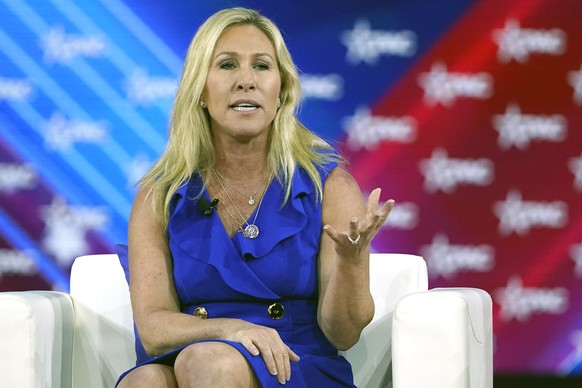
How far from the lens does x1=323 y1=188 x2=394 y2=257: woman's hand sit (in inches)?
88.9

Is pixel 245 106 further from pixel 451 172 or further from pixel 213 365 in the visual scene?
pixel 451 172

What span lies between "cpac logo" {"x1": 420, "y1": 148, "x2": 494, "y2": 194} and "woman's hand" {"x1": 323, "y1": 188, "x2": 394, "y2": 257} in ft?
6.61

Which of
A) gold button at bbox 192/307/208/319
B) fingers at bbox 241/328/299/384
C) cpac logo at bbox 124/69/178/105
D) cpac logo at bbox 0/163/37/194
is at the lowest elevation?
fingers at bbox 241/328/299/384

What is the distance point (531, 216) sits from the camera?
14.2ft

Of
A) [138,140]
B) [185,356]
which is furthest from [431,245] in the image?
[185,356]

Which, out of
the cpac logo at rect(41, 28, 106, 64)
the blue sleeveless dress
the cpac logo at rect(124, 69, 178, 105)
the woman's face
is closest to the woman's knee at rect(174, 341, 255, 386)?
the blue sleeveless dress

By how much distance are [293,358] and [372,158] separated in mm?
2030

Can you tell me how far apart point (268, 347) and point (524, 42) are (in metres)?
2.39

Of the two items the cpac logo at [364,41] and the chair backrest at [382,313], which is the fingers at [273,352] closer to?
the chair backrest at [382,313]

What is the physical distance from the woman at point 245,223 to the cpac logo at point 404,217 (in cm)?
152

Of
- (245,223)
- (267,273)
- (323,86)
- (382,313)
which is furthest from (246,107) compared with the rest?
(323,86)

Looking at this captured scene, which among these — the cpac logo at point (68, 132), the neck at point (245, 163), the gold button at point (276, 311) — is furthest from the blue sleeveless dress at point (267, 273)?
the cpac logo at point (68, 132)

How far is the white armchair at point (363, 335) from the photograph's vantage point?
2.38m

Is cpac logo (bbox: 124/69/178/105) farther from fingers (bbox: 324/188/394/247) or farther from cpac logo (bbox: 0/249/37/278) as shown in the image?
fingers (bbox: 324/188/394/247)
